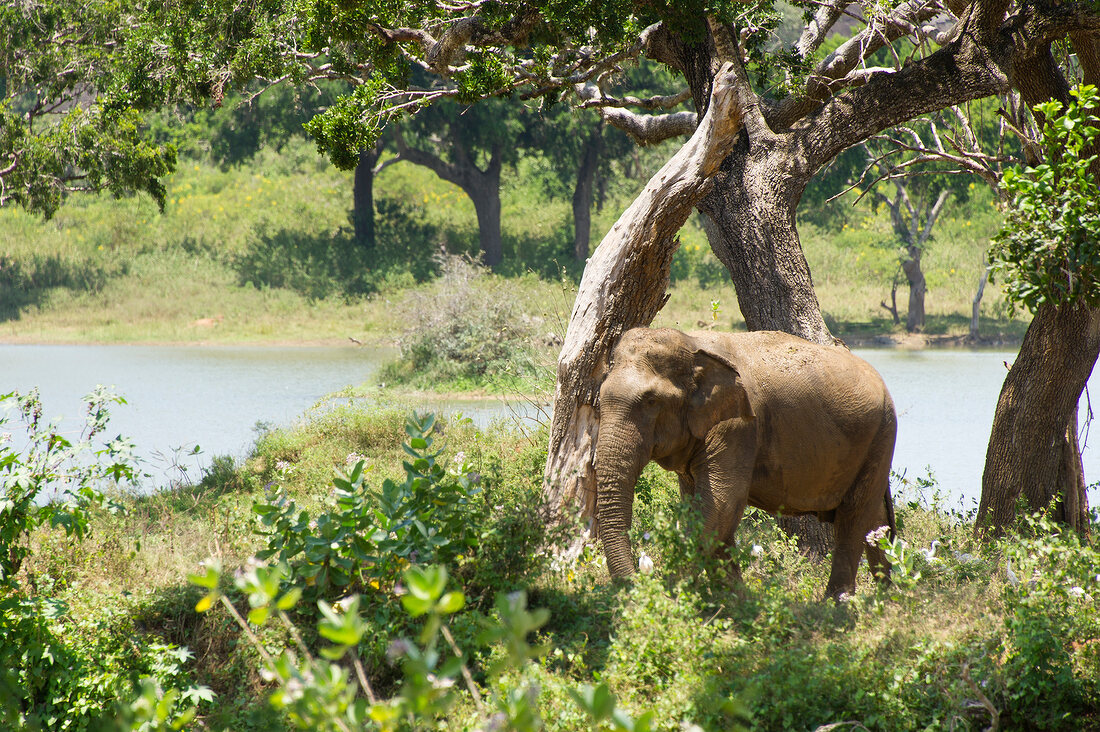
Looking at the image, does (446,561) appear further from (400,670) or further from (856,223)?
(856,223)

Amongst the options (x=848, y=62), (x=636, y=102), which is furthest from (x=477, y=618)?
(x=848, y=62)

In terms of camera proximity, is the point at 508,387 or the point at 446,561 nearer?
the point at 446,561

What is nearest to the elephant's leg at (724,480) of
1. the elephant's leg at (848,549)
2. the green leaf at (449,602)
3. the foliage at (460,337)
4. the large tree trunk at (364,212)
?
the elephant's leg at (848,549)

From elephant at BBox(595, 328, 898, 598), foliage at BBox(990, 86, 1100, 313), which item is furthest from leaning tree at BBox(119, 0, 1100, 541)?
foliage at BBox(990, 86, 1100, 313)

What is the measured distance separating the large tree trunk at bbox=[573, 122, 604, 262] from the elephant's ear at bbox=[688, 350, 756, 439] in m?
30.1

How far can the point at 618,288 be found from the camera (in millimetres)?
6914

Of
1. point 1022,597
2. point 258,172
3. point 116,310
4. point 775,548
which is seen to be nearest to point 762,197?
point 775,548

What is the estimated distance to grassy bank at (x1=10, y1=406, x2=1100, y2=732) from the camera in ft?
14.6

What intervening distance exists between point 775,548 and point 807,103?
4349mm

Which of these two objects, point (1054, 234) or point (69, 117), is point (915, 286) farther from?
point (1054, 234)

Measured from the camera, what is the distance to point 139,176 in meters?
12.6

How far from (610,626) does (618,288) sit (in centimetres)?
247

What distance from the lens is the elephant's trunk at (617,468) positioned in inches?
228

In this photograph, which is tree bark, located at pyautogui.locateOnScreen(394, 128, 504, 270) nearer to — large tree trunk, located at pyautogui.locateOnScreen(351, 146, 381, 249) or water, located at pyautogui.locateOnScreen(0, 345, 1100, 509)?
large tree trunk, located at pyautogui.locateOnScreen(351, 146, 381, 249)
